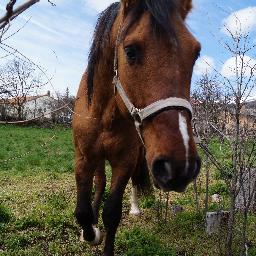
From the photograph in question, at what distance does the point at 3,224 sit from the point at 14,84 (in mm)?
3640

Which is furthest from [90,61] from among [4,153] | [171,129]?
[4,153]

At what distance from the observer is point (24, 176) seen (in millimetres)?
10477

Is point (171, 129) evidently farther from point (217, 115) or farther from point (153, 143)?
point (217, 115)

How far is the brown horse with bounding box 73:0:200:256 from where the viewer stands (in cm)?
255

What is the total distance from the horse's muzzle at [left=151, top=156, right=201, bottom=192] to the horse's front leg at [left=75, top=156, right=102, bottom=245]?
83.9 inches

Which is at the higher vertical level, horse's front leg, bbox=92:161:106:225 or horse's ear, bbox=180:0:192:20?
horse's ear, bbox=180:0:192:20

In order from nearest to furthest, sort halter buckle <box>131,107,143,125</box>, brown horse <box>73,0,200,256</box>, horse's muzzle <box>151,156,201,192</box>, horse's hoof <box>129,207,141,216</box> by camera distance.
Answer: horse's muzzle <box>151,156,201,192</box> < brown horse <box>73,0,200,256</box> < halter buckle <box>131,107,143,125</box> < horse's hoof <box>129,207,141,216</box>

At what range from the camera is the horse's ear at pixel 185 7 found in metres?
3.35

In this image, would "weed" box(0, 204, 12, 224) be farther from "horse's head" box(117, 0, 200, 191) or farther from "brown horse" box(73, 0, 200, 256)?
"horse's head" box(117, 0, 200, 191)

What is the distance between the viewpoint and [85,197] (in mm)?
4789

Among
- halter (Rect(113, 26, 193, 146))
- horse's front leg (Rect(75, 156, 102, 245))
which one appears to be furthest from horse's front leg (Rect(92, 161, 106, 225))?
halter (Rect(113, 26, 193, 146))

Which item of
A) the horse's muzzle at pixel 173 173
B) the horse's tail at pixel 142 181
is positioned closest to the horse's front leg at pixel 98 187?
the horse's tail at pixel 142 181

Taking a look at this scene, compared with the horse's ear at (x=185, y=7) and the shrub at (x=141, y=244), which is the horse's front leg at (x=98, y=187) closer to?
the shrub at (x=141, y=244)

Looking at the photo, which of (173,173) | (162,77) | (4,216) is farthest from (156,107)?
(4,216)
